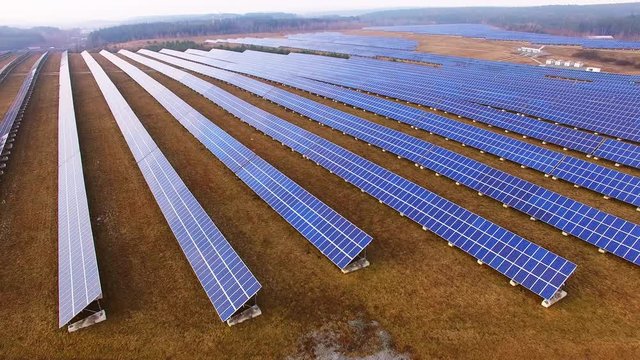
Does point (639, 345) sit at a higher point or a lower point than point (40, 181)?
lower

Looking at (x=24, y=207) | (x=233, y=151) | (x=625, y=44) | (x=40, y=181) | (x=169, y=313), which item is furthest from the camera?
(x=625, y=44)

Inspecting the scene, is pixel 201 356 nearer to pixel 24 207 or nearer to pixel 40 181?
pixel 24 207

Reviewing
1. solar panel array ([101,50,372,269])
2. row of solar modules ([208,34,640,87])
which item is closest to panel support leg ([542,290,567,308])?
solar panel array ([101,50,372,269])

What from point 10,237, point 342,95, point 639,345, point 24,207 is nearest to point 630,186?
point 639,345

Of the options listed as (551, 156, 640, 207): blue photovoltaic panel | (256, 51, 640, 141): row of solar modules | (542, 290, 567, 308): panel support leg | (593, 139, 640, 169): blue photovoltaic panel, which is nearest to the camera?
(542, 290, 567, 308): panel support leg

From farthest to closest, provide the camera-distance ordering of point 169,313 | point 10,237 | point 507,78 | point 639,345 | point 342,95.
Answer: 1. point 507,78
2. point 342,95
3. point 10,237
4. point 169,313
5. point 639,345

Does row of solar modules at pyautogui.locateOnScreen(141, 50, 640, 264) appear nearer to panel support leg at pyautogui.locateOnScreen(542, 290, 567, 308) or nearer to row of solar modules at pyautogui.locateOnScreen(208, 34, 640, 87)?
panel support leg at pyautogui.locateOnScreen(542, 290, 567, 308)

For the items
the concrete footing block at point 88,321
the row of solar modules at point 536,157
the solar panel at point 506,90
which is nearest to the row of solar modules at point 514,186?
the row of solar modules at point 536,157
